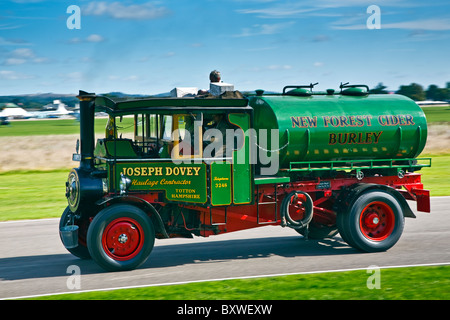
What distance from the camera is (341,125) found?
10.0 metres

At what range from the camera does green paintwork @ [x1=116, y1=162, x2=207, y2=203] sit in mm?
9094

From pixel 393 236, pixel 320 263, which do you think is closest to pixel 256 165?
pixel 320 263

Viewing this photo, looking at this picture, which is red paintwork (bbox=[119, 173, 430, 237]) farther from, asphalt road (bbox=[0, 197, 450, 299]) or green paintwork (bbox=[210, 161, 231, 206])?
asphalt road (bbox=[0, 197, 450, 299])

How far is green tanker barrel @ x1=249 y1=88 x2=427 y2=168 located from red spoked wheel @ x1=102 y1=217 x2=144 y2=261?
8.17 ft

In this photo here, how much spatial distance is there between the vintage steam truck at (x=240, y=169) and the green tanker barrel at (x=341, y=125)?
0.02m

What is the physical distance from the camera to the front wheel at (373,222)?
10.0 metres

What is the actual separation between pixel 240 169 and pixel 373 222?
2.54m

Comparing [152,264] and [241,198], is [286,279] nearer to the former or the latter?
[241,198]

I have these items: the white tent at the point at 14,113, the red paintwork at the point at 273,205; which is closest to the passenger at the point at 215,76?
the red paintwork at the point at 273,205

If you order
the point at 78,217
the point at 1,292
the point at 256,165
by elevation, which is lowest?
the point at 1,292

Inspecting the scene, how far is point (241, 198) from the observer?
371 inches
